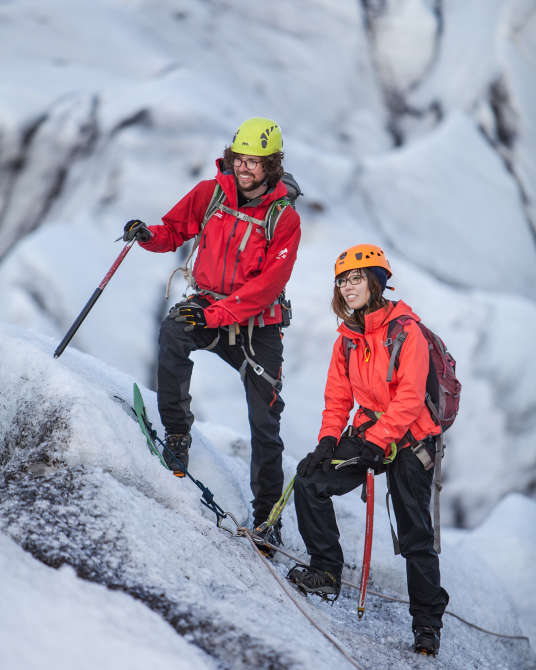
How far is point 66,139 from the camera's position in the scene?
928 cm

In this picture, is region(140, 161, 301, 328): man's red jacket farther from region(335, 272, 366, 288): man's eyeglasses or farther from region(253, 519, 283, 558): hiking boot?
region(253, 519, 283, 558): hiking boot

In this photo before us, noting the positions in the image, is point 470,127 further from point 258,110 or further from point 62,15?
point 62,15

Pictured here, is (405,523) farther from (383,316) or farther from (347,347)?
(383,316)

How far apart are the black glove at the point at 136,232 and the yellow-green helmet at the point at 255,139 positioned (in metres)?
0.62

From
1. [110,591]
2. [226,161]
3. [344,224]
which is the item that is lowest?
[110,591]

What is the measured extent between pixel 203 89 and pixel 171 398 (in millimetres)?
7415

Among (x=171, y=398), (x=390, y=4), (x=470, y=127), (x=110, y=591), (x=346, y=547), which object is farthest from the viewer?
(x=390, y=4)

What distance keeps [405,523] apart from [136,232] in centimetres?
197

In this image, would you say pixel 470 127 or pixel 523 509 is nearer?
pixel 523 509

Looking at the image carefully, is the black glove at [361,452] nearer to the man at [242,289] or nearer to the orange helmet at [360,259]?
the man at [242,289]

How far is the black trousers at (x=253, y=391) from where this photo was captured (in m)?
3.50

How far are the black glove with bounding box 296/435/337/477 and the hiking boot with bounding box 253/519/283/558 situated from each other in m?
0.48

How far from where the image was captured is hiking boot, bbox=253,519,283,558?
3482mm

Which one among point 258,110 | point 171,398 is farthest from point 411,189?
point 171,398
